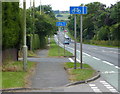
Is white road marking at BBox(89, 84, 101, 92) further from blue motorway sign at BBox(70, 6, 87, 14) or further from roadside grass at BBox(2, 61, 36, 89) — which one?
blue motorway sign at BBox(70, 6, 87, 14)

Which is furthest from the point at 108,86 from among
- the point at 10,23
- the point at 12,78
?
the point at 10,23

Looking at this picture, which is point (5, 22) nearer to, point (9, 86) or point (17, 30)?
point (17, 30)

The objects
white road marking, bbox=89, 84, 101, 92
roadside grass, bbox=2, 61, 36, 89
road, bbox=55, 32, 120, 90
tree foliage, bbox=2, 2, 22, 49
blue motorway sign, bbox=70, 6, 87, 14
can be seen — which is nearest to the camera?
white road marking, bbox=89, 84, 101, 92

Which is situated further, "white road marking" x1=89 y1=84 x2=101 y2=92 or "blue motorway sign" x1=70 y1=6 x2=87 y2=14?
"blue motorway sign" x1=70 y1=6 x2=87 y2=14

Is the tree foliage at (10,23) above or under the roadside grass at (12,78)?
above

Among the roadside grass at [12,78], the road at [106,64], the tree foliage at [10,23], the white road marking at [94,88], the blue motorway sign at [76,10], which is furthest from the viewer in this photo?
the blue motorway sign at [76,10]

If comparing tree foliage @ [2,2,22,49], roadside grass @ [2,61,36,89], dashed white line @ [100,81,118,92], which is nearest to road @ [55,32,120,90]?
dashed white line @ [100,81,118,92]

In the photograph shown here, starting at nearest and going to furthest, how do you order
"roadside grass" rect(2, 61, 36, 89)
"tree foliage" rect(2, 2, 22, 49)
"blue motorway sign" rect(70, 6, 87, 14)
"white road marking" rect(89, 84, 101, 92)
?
"white road marking" rect(89, 84, 101, 92) → "roadside grass" rect(2, 61, 36, 89) → "tree foliage" rect(2, 2, 22, 49) → "blue motorway sign" rect(70, 6, 87, 14)

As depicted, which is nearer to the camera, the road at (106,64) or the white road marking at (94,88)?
the white road marking at (94,88)

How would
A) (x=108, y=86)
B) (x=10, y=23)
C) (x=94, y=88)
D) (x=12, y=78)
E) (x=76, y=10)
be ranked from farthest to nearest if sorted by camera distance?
1. (x=10, y=23)
2. (x=76, y=10)
3. (x=12, y=78)
4. (x=108, y=86)
5. (x=94, y=88)

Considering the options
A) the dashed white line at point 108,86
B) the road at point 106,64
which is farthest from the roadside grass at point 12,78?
the road at point 106,64

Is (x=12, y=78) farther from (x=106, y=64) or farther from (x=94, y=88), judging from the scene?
(x=106, y=64)

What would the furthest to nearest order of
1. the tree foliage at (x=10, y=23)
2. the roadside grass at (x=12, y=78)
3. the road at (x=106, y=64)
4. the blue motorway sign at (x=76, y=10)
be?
the blue motorway sign at (x=76, y=10), the tree foliage at (x=10, y=23), the road at (x=106, y=64), the roadside grass at (x=12, y=78)

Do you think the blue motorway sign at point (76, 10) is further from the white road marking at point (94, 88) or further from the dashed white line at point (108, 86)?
the white road marking at point (94, 88)
